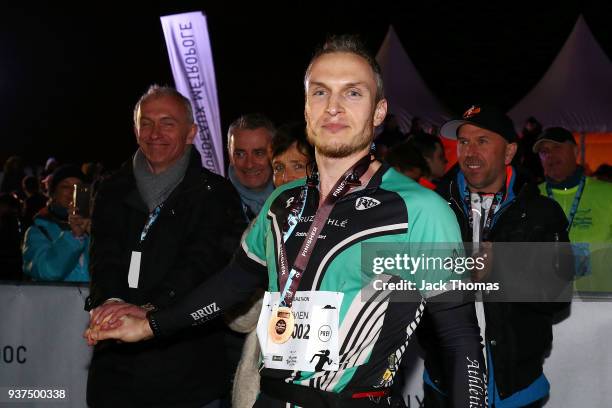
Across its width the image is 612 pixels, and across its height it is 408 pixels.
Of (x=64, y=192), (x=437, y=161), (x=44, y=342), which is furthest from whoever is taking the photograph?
(x=437, y=161)

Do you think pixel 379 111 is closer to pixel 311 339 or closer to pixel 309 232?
pixel 309 232

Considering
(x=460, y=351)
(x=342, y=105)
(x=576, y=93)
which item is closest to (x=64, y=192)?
(x=342, y=105)

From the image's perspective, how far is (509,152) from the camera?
4.82m

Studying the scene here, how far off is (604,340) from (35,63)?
31.1 meters

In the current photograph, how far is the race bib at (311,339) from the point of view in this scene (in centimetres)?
262

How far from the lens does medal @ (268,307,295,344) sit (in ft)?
8.91

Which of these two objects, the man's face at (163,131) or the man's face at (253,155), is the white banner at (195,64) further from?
the man's face at (163,131)

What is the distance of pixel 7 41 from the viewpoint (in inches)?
1262

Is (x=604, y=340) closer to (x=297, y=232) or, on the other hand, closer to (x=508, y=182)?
(x=508, y=182)

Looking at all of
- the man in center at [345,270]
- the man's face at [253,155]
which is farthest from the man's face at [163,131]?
the man in center at [345,270]

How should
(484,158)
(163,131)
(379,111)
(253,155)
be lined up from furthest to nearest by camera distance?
(253,155) → (484,158) → (163,131) → (379,111)

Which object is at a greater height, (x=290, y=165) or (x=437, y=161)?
(x=437, y=161)

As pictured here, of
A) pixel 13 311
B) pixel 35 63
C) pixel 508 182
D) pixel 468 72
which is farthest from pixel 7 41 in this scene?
pixel 508 182

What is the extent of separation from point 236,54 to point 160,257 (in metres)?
33.2
